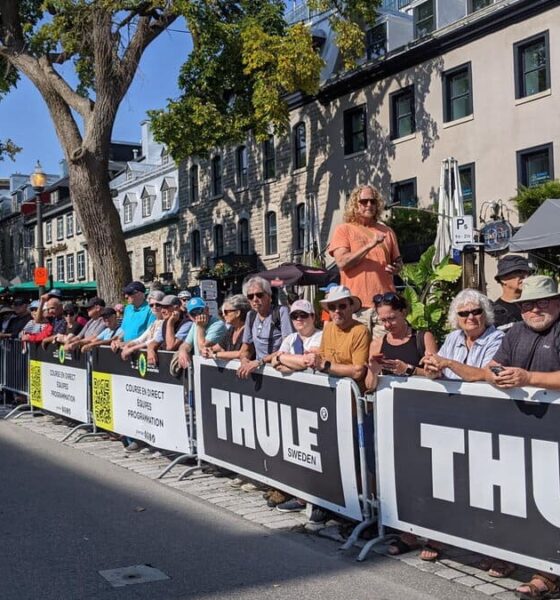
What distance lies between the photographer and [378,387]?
5508 millimetres

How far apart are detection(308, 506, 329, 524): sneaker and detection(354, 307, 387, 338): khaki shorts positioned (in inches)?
57.7

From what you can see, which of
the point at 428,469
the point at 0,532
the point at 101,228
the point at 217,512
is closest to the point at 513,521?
the point at 428,469

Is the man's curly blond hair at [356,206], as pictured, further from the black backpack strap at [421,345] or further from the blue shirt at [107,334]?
the blue shirt at [107,334]

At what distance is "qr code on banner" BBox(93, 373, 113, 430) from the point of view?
32.7 feet

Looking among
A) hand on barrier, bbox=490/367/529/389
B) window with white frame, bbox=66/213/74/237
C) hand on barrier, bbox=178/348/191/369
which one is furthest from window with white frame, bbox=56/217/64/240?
hand on barrier, bbox=490/367/529/389

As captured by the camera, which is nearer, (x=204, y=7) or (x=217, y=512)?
(x=217, y=512)

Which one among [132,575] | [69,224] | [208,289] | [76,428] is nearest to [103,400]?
[76,428]

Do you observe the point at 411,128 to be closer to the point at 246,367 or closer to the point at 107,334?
the point at 107,334

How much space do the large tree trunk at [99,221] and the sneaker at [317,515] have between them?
1124cm

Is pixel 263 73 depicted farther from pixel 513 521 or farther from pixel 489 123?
pixel 513 521

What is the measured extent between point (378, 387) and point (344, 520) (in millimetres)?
1337

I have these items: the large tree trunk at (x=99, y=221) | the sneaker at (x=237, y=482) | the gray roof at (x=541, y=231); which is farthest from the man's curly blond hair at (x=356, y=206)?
the large tree trunk at (x=99, y=221)

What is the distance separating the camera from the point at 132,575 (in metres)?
5.11

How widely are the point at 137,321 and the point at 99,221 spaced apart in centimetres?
734
